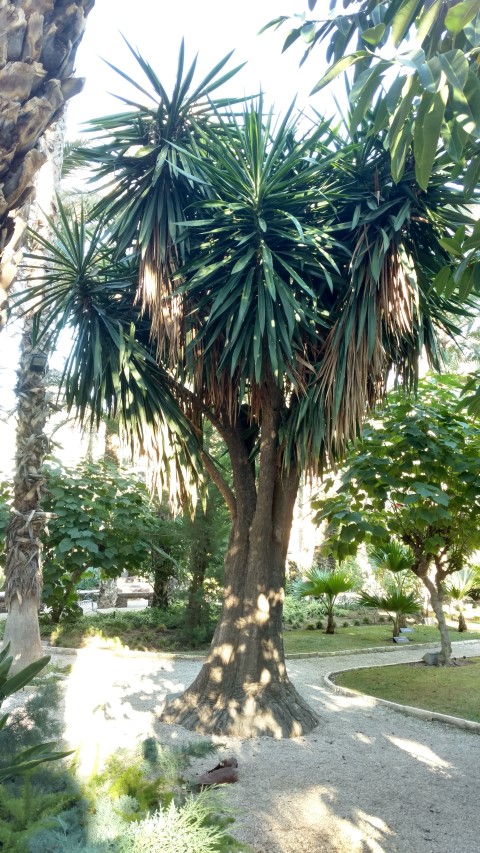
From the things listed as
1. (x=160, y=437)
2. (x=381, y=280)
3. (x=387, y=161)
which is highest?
(x=387, y=161)

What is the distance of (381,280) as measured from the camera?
4961mm

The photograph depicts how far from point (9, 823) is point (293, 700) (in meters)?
3.35

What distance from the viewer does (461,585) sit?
40.4 feet

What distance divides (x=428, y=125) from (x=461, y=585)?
1221 centimetres

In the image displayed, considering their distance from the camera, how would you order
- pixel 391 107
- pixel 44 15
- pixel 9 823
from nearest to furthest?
pixel 391 107, pixel 44 15, pixel 9 823

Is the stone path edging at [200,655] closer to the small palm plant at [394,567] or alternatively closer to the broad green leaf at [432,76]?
the small palm plant at [394,567]

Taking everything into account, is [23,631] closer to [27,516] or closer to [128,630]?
[27,516]

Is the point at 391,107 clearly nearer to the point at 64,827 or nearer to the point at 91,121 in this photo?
the point at 64,827

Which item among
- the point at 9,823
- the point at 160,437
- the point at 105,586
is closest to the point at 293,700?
the point at 160,437

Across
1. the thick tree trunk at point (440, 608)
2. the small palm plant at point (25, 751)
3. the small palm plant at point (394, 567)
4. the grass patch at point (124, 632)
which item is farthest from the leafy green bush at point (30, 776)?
the small palm plant at point (394, 567)

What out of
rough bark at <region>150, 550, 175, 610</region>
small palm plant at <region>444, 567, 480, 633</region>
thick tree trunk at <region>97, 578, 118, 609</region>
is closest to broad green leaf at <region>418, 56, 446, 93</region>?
rough bark at <region>150, 550, 175, 610</region>

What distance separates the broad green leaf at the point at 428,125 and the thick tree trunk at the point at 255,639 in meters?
4.30

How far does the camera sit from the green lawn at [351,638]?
9961mm

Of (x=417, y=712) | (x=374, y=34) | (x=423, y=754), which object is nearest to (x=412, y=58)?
(x=374, y=34)
